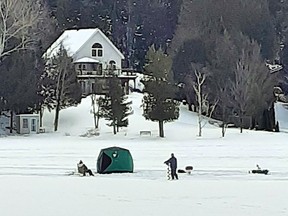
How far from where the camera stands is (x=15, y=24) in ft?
203

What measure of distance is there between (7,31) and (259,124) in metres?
23.0

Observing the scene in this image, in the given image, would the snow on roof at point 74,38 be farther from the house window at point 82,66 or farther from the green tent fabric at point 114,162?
the green tent fabric at point 114,162

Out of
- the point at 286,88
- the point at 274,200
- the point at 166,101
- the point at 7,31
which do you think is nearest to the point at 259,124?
the point at 166,101

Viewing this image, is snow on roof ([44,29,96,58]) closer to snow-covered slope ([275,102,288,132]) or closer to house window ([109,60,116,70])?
house window ([109,60,116,70])

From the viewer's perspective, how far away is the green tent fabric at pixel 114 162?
1352 inches

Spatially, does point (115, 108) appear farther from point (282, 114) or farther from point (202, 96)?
point (282, 114)

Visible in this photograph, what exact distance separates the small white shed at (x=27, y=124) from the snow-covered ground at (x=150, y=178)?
10.8 feet

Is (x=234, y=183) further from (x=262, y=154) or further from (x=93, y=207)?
(x=262, y=154)

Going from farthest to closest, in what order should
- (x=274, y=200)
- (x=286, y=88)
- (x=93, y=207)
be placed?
1. (x=286, y=88)
2. (x=274, y=200)
3. (x=93, y=207)

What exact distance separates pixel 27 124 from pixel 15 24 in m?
8.36

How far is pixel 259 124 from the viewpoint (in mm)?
65500

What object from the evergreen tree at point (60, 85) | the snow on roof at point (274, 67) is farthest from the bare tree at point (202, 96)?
the snow on roof at point (274, 67)

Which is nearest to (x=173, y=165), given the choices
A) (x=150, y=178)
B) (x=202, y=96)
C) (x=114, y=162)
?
(x=150, y=178)

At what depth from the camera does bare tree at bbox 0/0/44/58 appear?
6131 centimetres
